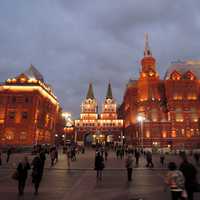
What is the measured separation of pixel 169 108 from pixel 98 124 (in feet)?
197

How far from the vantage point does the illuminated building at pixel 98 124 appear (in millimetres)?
131500

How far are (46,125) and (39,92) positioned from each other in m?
14.3

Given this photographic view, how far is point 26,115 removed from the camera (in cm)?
7344

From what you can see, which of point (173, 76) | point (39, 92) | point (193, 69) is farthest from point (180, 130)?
point (39, 92)

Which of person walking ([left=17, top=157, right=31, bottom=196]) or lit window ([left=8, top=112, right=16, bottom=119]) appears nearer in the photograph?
person walking ([left=17, top=157, right=31, bottom=196])

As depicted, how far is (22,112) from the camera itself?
73.8 meters

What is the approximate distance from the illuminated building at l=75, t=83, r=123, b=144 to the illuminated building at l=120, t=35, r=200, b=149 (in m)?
34.1

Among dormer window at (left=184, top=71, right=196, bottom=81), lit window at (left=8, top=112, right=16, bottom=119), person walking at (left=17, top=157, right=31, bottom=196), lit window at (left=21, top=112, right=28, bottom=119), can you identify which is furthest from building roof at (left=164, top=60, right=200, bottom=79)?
person walking at (left=17, top=157, right=31, bottom=196)

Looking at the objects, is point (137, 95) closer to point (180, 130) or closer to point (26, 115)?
point (180, 130)

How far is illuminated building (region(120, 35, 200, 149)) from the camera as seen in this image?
262 ft

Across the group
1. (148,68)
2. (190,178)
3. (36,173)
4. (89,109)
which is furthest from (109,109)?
(190,178)

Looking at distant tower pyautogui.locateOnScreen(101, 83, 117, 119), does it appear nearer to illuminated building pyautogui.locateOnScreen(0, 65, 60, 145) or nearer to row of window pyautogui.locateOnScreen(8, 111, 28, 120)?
illuminated building pyautogui.locateOnScreen(0, 65, 60, 145)

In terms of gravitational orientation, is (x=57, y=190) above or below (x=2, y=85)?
below

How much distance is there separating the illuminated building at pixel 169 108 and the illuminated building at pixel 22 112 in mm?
33478
